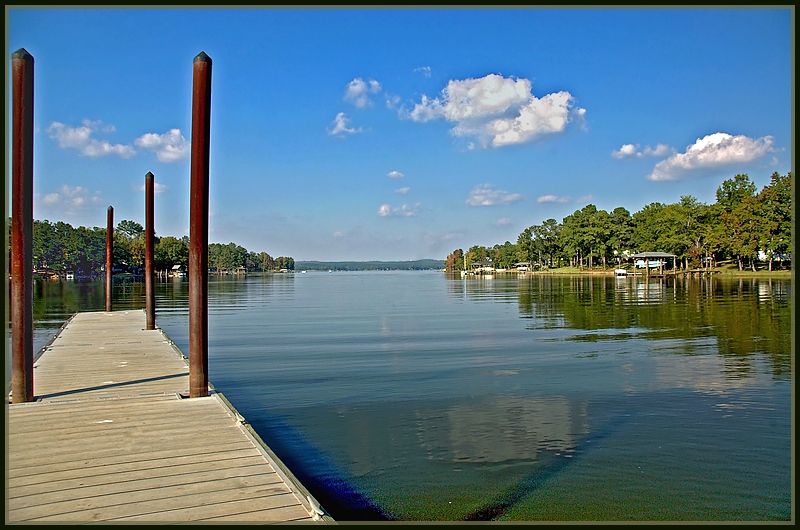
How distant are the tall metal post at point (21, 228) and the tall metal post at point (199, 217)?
2.02m

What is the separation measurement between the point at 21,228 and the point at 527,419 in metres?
7.51

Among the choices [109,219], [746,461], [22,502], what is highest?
[109,219]

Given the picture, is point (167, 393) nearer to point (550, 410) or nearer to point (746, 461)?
point (550, 410)

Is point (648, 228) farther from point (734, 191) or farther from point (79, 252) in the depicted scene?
point (79, 252)

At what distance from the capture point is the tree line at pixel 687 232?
236 feet

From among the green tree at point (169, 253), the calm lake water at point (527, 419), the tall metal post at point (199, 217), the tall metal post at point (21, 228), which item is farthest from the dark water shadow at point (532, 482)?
the green tree at point (169, 253)

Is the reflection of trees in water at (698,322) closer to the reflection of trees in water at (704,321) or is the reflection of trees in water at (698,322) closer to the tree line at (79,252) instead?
the reflection of trees in water at (704,321)

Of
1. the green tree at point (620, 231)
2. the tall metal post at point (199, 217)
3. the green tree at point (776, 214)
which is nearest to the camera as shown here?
the tall metal post at point (199, 217)

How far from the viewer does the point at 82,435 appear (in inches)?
262

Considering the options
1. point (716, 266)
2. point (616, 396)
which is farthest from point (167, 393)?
point (716, 266)

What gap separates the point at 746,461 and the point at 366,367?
8262 millimetres

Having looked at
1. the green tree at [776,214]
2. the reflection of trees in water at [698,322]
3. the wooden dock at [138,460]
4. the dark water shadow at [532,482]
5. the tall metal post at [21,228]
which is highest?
the green tree at [776,214]

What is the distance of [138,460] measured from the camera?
229 inches

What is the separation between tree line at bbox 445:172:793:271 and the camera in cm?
7194
